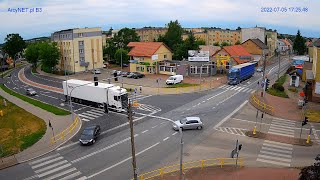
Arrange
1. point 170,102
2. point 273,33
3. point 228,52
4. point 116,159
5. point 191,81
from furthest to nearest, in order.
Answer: point 273,33 → point 228,52 → point 191,81 → point 170,102 → point 116,159

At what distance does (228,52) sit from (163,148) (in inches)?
1964

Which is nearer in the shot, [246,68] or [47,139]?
[47,139]

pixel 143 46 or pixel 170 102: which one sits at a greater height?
pixel 143 46

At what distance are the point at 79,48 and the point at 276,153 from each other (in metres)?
61.3

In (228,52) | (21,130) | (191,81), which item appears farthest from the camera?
(228,52)

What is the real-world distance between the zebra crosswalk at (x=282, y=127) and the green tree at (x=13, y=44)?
3914 inches

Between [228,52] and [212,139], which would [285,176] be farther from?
[228,52]

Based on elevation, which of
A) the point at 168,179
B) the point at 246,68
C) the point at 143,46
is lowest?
the point at 168,179

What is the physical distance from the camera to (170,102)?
45.8m

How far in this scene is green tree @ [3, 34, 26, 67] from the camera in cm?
10912

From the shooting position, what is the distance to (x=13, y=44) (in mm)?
109562

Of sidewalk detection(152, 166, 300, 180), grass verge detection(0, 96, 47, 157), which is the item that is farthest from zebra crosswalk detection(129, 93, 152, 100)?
sidewalk detection(152, 166, 300, 180)

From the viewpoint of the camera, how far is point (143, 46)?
77312 millimetres

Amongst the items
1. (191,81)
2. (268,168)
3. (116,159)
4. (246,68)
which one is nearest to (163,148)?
(116,159)
